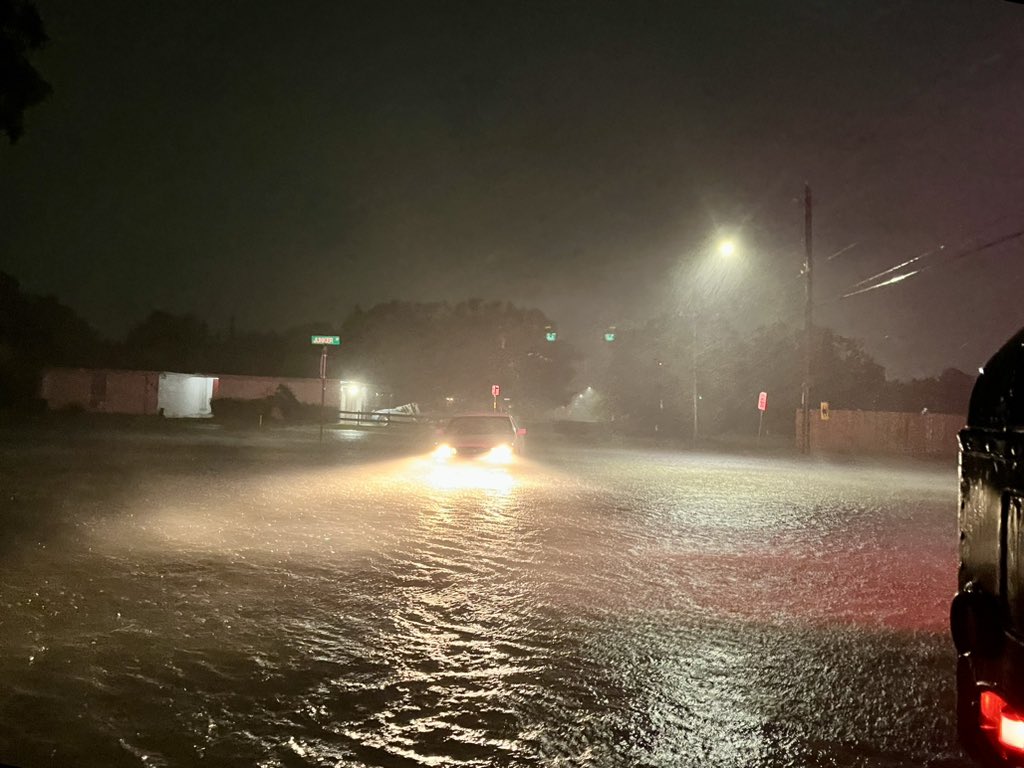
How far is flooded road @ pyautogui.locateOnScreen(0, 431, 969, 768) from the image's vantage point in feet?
15.1

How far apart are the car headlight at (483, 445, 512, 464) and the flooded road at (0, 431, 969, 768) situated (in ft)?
23.8

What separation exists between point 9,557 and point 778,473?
20065 millimetres

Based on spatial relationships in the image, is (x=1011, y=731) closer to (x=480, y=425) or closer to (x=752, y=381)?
(x=480, y=425)

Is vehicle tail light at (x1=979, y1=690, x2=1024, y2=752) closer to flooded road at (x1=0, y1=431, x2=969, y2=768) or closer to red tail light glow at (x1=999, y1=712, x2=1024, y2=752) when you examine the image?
red tail light glow at (x1=999, y1=712, x2=1024, y2=752)

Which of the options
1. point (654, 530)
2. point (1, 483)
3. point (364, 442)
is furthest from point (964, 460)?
point (364, 442)

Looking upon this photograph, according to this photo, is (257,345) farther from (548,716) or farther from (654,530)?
(548,716)

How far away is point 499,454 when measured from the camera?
72.0 ft

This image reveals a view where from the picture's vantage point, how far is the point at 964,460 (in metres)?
3.59

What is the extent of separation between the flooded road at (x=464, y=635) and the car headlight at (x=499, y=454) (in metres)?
7.25

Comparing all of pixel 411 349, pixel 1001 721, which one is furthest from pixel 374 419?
pixel 1001 721

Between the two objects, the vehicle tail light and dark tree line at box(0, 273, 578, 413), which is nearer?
the vehicle tail light

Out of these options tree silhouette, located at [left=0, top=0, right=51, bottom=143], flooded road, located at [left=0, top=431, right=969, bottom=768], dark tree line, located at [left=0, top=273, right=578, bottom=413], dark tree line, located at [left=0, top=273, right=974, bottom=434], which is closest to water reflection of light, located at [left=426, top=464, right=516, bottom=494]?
flooded road, located at [left=0, top=431, right=969, bottom=768]

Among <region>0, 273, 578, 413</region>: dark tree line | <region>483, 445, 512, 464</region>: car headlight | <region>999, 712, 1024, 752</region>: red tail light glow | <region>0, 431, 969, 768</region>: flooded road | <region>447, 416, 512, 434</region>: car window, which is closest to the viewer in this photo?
<region>999, 712, 1024, 752</region>: red tail light glow

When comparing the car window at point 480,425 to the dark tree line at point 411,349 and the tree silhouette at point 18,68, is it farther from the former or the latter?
the dark tree line at point 411,349
